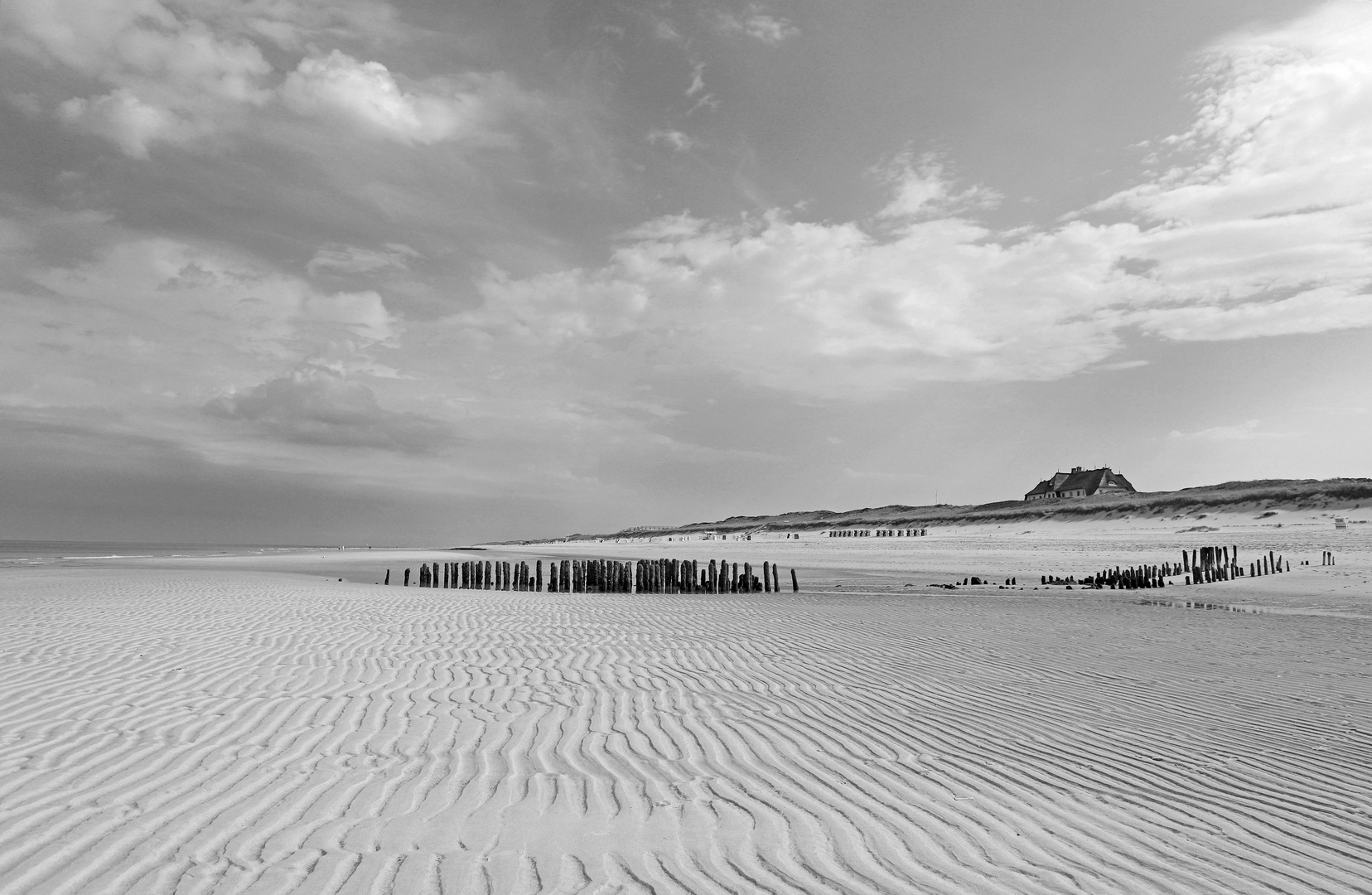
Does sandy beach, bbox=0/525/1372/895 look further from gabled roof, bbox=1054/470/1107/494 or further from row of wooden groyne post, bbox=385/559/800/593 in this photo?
gabled roof, bbox=1054/470/1107/494

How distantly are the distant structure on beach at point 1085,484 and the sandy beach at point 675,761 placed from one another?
247 feet

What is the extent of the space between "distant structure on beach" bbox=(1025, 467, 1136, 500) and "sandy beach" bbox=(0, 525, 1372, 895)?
75211 mm

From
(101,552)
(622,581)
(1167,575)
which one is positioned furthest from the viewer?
(101,552)

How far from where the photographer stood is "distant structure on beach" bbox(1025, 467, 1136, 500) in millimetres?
81188

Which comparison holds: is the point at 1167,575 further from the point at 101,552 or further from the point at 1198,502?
the point at 101,552

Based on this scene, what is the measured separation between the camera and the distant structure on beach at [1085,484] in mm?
81188

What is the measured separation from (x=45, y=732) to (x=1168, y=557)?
38631mm

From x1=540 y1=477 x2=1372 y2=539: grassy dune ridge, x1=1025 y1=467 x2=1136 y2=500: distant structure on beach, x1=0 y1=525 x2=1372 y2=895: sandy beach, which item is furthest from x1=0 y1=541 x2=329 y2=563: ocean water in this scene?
x1=1025 y1=467 x2=1136 y2=500: distant structure on beach

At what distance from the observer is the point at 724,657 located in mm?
10227

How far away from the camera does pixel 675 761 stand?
5.46 meters

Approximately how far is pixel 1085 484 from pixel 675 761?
87.1 m

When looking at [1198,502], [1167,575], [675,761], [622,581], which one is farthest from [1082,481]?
[675,761]

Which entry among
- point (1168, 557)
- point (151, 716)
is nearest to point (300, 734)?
point (151, 716)

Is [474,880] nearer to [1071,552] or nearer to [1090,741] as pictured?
[1090,741]
